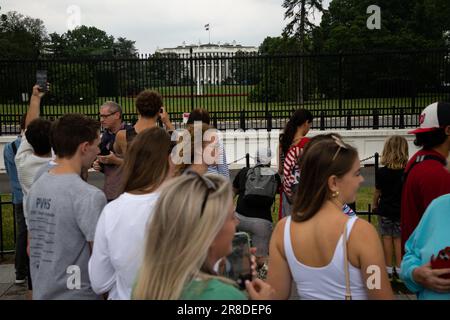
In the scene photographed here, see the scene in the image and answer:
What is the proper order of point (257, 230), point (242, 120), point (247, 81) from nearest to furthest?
1. point (257, 230)
2. point (242, 120)
3. point (247, 81)

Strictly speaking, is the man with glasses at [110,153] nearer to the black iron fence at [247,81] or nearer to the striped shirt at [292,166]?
the striped shirt at [292,166]

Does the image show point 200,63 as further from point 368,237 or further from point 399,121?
point 368,237

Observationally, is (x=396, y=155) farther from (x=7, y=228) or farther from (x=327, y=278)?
(x=7, y=228)

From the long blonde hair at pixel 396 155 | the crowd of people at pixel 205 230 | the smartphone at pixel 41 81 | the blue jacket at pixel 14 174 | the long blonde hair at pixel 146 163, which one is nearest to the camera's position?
the crowd of people at pixel 205 230

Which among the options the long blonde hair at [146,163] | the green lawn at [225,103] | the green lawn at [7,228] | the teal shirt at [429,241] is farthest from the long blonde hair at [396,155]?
the green lawn at [225,103]

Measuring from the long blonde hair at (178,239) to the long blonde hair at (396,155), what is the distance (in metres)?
4.67

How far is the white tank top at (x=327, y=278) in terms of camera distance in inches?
110

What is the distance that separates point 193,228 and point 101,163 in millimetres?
3848

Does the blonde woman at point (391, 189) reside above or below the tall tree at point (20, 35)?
below

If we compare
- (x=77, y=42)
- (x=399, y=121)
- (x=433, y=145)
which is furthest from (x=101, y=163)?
(x=77, y=42)

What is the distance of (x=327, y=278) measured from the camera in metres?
2.84

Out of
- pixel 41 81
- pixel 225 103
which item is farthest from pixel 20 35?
pixel 41 81

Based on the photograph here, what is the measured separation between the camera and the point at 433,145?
3607mm

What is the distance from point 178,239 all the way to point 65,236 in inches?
54.4
